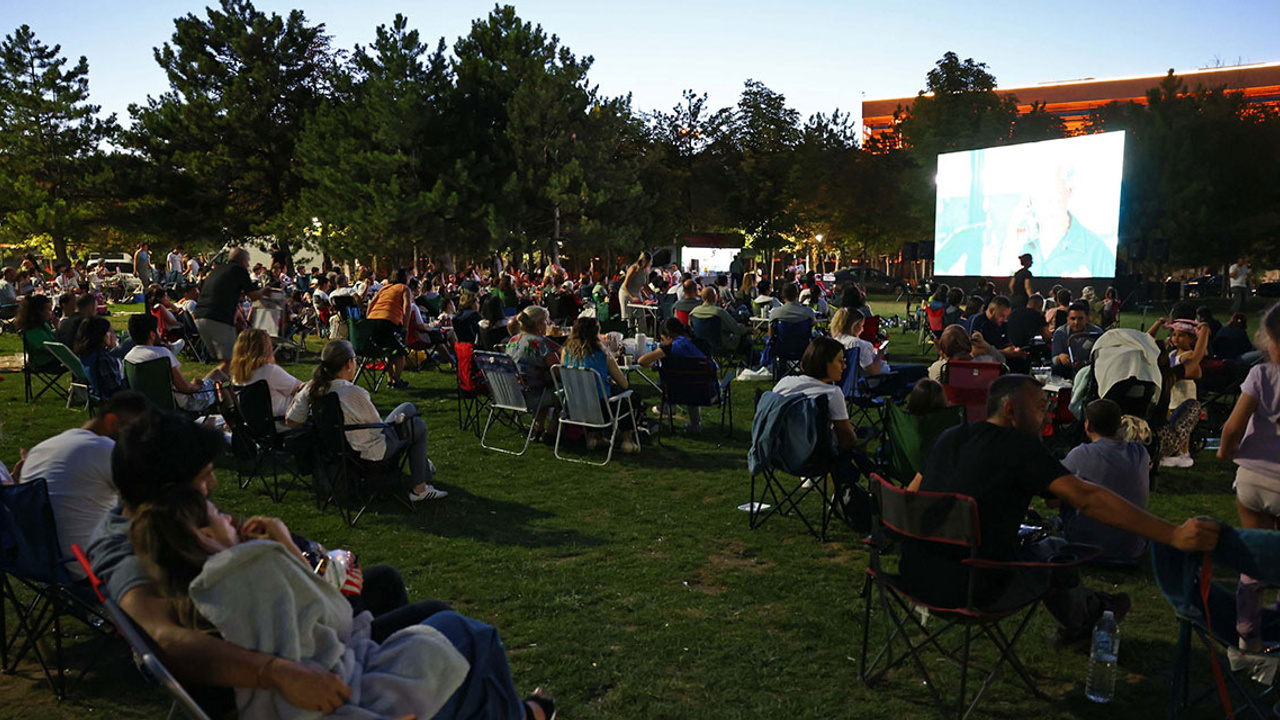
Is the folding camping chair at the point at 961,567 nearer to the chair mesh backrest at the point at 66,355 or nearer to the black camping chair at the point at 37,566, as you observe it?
the black camping chair at the point at 37,566

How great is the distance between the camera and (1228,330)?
900 cm

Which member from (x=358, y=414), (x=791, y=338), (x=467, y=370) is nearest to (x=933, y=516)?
(x=358, y=414)

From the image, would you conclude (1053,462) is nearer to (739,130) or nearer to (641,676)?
(641,676)

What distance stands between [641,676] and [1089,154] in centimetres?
2157

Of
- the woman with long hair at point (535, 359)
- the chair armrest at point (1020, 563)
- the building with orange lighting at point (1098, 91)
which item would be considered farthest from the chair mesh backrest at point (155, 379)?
the building with orange lighting at point (1098, 91)

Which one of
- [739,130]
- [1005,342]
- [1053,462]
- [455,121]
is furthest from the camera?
[739,130]

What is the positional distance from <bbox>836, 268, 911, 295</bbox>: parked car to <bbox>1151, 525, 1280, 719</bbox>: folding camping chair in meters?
35.0

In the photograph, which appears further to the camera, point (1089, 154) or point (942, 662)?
point (1089, 154)

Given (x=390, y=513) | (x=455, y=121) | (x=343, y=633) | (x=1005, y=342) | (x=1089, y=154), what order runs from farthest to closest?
(x=455, y=121) → (x=1089, y=154) → (x=1005, y=342) → (x=390, y=513) → (x=343, y=633)

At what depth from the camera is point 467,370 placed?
8711mm

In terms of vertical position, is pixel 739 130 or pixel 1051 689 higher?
pixel 739 130

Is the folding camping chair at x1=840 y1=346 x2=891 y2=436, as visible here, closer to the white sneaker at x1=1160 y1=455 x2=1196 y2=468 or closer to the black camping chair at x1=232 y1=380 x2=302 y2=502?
the white sneaker at x1=1160 y1=455 x2=1196 y2=468

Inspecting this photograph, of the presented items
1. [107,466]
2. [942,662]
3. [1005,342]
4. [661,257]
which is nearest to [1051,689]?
[942,662]

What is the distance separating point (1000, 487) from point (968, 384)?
385cm
